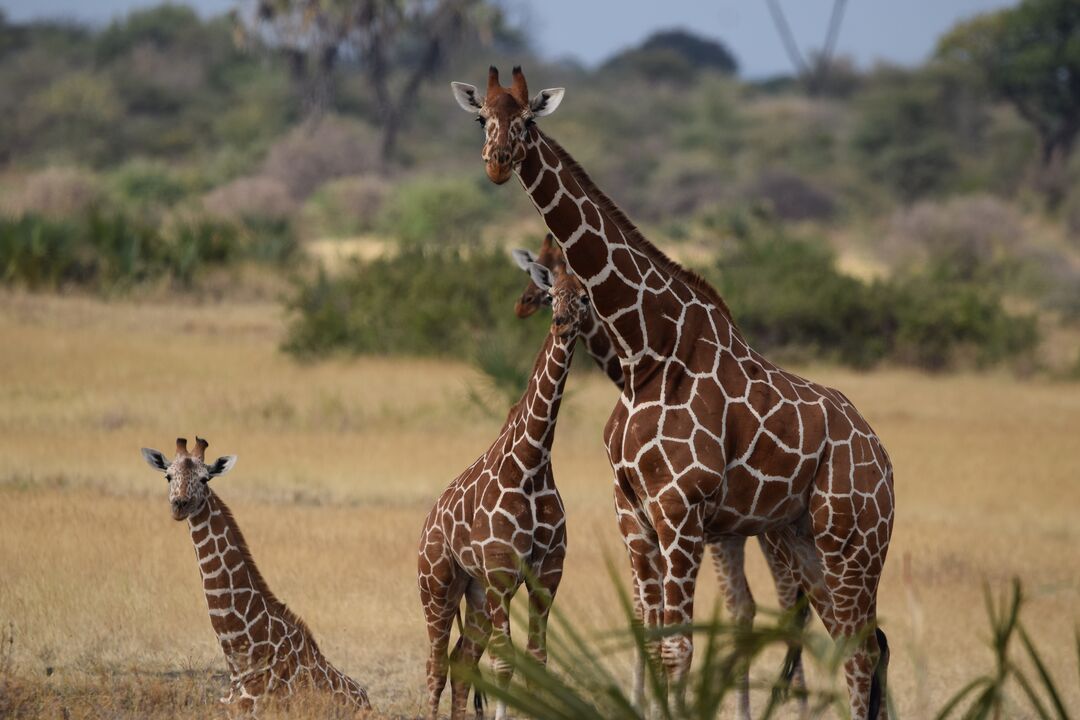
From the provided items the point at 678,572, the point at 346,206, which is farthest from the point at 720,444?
the point at 346,206

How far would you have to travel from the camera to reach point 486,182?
50.1 meters

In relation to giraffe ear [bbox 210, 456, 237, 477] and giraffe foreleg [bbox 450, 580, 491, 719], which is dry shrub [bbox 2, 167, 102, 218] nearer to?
giraffe ear [bbox 210, 456, 237, 477]

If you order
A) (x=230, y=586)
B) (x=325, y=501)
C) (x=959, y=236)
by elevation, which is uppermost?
(x=959, y=236)

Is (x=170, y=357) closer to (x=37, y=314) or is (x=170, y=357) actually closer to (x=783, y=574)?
(x=37, y=314)

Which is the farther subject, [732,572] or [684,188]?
[684,188]

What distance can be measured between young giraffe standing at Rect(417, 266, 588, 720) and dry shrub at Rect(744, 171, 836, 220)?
149 feet

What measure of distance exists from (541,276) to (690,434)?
120cm

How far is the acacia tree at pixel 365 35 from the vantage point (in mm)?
58219

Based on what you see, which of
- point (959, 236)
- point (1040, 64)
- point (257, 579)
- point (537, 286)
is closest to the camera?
point (257, 579)

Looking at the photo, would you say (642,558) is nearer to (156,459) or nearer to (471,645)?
(471,645)

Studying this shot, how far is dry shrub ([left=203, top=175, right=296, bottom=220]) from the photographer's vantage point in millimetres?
47000

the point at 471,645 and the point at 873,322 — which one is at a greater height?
the point at 873,322

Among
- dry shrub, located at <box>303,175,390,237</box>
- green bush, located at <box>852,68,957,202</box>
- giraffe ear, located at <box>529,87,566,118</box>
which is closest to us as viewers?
giraffe ear, located at <box>529,87,566,118</box>

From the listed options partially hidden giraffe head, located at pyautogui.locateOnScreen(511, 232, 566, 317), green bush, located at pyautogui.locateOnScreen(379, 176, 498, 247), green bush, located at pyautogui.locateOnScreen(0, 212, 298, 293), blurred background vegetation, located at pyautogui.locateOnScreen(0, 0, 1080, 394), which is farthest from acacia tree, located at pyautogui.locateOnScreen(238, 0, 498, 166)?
partially hidden giraffe head, located at pyautogui.locateOnScreen(511, 232, 566, 317)
